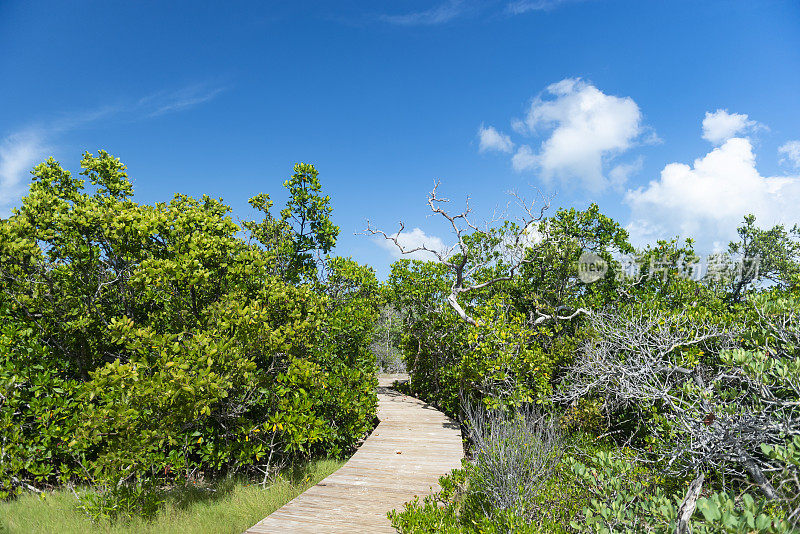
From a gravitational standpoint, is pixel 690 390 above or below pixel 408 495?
above

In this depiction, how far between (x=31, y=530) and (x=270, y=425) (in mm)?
3178

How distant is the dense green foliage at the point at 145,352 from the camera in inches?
219

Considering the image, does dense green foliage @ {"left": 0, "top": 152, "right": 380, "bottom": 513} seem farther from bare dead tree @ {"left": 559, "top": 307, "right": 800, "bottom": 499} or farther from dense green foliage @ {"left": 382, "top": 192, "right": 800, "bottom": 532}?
bare dead tree @ {"left": 559, "top": 307, "right": 800, "bottom": 499}

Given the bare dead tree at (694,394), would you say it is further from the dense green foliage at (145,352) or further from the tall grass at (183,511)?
the tall grass at (183,511)

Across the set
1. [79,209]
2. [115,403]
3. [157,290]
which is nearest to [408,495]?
[115,403]

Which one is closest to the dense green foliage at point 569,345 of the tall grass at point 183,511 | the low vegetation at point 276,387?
the low vegetation at point 276,387

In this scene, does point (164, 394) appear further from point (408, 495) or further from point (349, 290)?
point (349, 290)

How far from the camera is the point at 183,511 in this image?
589 centimetres

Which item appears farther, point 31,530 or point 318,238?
point 318,238

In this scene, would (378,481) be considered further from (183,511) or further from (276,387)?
(183,511)

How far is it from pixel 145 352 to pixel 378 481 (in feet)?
13.0

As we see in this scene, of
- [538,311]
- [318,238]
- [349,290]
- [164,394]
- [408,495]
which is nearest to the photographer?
[164,394]

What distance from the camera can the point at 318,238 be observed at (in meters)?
9.99

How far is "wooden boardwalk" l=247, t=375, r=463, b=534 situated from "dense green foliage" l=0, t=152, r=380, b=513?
32.9 inches
